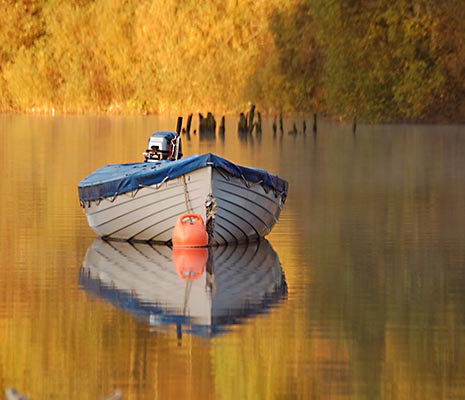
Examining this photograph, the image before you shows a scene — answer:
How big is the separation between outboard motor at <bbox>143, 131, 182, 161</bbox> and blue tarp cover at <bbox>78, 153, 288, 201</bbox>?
32.4 inches

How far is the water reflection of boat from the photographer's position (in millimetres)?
13148

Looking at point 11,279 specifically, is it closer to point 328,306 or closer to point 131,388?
point 328,306

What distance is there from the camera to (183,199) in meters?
18.4

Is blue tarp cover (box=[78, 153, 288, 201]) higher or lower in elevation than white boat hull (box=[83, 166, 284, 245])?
higher

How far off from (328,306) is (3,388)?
4513mm

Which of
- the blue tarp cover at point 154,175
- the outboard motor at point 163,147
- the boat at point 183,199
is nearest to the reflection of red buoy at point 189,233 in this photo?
the boat at point 183,199

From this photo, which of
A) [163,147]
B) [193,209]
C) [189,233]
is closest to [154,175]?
[193,209]

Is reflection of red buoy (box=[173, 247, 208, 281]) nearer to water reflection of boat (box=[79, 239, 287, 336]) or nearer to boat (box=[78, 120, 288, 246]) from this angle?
water reflection of boat (box=[79, 239, 287, 336])

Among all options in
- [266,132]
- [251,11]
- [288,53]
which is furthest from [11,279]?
[251,11]

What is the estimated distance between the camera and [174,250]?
59.7 ft

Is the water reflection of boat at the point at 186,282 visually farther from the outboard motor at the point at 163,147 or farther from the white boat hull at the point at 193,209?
the outboard motor at the point at 163,147

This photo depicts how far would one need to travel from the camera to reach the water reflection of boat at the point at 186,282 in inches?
518

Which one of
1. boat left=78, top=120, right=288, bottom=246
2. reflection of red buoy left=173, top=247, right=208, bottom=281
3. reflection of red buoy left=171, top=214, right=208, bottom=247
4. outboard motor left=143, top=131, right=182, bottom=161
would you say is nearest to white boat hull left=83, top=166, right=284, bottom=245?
boat left=78, top=120, right=288, bottom=246

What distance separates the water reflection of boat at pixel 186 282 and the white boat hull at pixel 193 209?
21cm
